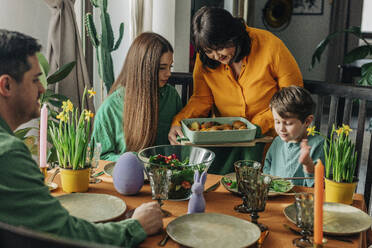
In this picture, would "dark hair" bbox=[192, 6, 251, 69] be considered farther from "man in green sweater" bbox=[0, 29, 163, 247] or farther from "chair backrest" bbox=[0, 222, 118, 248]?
"chair backrest" bbox=[0, 222, 118, 248]

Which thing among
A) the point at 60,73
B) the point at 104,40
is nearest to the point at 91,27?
the point at 104,40

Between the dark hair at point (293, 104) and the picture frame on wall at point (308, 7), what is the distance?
19.8ft

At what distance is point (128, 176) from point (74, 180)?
0.19 metres

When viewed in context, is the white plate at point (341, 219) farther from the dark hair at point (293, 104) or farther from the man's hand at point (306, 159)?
the dark hair at point (293, 104)

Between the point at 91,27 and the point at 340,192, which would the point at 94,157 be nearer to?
the point at 340,192

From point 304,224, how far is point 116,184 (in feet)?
2.23

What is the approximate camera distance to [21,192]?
0.95m

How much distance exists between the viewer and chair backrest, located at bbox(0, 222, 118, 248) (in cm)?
59

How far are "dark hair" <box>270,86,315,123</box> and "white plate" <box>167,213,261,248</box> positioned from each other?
0.82 m

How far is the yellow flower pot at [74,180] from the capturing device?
153 cm

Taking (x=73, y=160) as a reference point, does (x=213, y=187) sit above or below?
below

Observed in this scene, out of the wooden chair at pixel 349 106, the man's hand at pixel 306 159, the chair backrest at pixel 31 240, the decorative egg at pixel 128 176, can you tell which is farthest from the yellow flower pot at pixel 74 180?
the wooden chair at pixel 349 106

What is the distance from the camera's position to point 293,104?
1967mm

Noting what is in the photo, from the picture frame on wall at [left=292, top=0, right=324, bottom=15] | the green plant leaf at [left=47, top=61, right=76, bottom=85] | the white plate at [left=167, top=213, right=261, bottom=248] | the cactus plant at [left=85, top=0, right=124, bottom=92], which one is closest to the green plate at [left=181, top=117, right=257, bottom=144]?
the white plate at [left=167, top=213, right=261, bottom=248]
